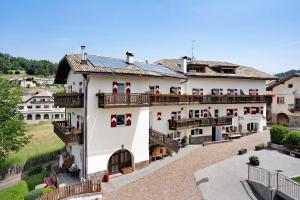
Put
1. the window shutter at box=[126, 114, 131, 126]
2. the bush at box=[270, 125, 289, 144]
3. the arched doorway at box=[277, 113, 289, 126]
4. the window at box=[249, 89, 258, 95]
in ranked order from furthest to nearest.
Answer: the arched doorway at box=[277, 113, 289, 126]
the window at box=[249, 89, 258, 95]
the bush at box=[270, 125, 289, 144]
the window shutter at box=[126, 114, 131, 126]

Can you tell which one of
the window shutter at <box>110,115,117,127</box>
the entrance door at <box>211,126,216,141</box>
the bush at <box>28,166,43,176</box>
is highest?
the window shutter at <box>110,115,117,127</box>

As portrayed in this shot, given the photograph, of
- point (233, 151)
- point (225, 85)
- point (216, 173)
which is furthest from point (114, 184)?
point (225, 85)

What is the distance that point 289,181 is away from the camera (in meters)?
16.6

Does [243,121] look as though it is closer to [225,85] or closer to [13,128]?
[225,85]

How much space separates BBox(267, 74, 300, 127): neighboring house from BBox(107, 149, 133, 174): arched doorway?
33269mm

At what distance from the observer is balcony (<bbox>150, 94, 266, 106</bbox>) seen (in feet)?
91.7

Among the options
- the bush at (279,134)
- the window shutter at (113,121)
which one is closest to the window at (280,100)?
the bush at (279,134)

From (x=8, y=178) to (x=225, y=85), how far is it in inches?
1197

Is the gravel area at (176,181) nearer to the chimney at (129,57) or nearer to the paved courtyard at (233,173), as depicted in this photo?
the paved courtyard at (233,173)

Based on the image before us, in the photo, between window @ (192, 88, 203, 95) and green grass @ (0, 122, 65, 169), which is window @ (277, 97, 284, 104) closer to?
window @ (192, 88, 203, 95)

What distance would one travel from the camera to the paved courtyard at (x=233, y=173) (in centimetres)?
1858

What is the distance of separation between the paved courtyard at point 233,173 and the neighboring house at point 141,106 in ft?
20.8

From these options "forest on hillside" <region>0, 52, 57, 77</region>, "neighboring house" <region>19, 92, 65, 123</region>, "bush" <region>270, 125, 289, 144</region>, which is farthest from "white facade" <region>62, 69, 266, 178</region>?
"forest on hillside" <region>0, 52, 57, 77</region>

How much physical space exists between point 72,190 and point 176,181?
26.6ft
